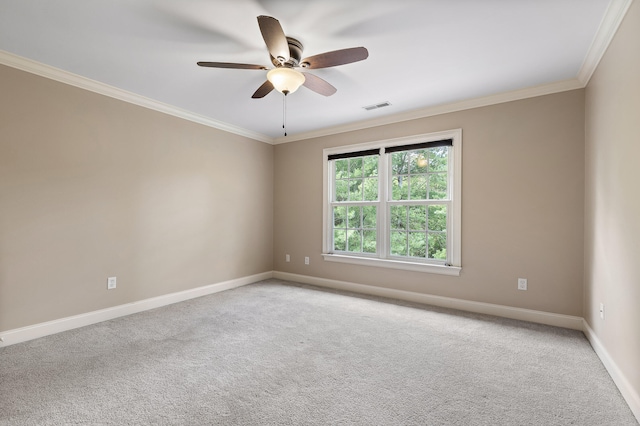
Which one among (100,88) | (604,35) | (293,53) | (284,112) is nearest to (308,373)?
(293,53)

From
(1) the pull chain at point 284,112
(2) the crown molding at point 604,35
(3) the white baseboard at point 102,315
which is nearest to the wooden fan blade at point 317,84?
(1) the pull chain at point 284,112

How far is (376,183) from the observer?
436cm

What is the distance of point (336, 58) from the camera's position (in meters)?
2.11

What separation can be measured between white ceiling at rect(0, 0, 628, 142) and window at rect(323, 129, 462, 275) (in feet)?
2.52

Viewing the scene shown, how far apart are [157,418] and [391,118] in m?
3.91

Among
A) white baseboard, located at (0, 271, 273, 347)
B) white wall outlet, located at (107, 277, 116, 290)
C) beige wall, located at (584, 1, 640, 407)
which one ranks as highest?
beige wall, located at (584, 1, 640, 407)

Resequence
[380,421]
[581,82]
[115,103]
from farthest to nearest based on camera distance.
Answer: [115,103]
[581,82]
[380,421]

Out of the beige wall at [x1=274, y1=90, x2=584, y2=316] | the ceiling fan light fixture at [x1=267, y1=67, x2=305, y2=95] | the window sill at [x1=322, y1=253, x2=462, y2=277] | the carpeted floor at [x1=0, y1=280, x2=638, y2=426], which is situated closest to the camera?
the carpeted floor at [x1=0, y1=280, x2=638, y2=426]

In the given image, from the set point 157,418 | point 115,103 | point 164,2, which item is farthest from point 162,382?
point 115,103

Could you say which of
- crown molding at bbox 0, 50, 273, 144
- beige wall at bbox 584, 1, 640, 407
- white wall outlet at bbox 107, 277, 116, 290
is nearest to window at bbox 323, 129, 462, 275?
beige wall at bbox 584, 1, 640, 407

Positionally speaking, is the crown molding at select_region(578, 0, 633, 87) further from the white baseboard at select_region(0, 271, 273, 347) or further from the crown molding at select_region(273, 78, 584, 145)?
the white baseboard at select_region(0, 271, 273, 347)

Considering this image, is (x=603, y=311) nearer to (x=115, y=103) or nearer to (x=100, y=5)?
(x=100, y=5)

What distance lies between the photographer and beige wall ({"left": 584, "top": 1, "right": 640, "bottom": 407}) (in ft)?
5.89

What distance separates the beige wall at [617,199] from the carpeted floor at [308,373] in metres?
0.39
